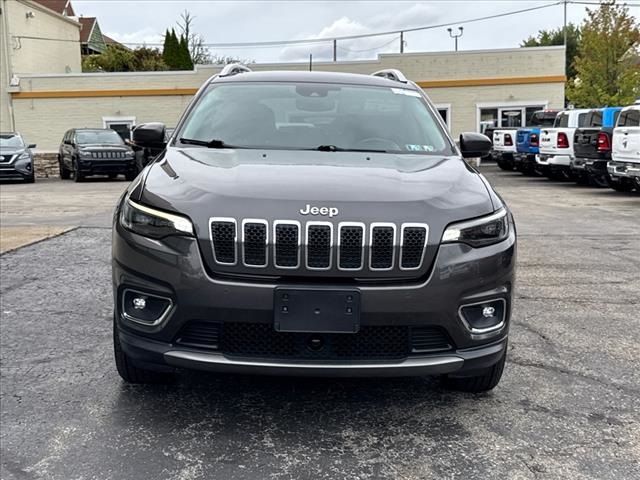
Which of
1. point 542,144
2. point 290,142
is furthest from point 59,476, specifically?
point 542,144

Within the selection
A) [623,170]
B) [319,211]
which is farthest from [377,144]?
[623,170]

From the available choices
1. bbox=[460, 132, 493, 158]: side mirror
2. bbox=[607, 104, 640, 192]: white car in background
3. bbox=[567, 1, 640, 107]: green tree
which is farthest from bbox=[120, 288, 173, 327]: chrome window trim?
bbox=[567, 1, 640, 107]: green tree

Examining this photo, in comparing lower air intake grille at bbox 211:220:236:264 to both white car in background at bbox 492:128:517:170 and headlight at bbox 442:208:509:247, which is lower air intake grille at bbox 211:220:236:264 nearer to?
headlight at bbox 442:208:509:247

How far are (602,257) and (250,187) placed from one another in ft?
18.6

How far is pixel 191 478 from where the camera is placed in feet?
8.80

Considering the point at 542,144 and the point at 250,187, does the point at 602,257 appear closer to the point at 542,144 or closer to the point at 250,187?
the point at 250,187

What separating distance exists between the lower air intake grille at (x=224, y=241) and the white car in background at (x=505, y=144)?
19834mm

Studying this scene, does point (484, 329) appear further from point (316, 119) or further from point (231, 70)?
point (231, 70)

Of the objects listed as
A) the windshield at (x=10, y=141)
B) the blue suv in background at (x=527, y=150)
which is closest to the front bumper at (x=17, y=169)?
the windshield at (x=10, y=141)

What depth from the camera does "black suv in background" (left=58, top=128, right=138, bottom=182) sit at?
63.0 feet

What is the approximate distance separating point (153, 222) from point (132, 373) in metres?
0.89

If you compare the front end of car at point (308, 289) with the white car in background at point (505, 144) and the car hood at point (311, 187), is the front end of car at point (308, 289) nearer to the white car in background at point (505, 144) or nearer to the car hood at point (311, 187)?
the car hood at point (311, 187)

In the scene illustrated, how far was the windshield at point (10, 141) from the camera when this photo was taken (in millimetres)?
19922

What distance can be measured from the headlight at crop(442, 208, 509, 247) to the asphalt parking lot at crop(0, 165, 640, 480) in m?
0.89
